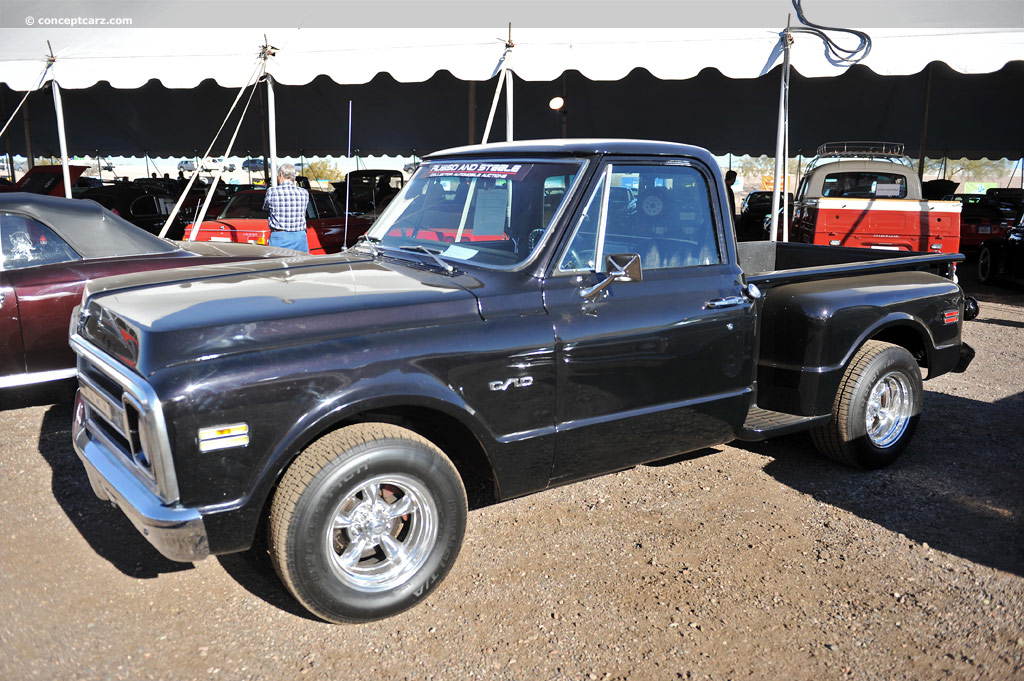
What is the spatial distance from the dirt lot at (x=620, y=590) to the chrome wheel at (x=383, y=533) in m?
0.21

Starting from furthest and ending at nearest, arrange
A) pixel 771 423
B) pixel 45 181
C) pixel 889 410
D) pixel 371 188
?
pixel 371 188
pixel 45 181
pixel 889 410
pixel 771 423

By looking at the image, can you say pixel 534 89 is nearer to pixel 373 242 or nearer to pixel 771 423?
pixel 373 242

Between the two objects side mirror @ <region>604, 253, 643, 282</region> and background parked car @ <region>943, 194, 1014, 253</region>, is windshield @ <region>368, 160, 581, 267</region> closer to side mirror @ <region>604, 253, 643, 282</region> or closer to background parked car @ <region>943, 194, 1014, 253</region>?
side mirror @ <region>604, 253, 643, 282</region>

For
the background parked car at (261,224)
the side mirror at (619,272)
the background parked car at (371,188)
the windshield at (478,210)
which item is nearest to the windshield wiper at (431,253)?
the windshield at (478,210)

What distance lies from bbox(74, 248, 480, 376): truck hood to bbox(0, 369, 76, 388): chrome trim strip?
184cm

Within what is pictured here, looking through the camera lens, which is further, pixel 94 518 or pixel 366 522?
pixel 94 518

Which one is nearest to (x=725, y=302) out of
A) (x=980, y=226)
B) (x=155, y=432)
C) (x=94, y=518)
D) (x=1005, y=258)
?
(x=155, y=432)

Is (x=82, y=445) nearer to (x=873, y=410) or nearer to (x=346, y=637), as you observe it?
(x=346, y=637)

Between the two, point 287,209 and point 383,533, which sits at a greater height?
point 287,209

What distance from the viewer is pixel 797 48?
9.04 m

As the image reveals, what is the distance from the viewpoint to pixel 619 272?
333cm

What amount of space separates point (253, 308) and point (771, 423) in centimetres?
271

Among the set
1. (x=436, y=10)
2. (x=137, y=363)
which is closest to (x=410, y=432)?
(x=137, y=363)

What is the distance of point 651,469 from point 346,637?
2323mm
